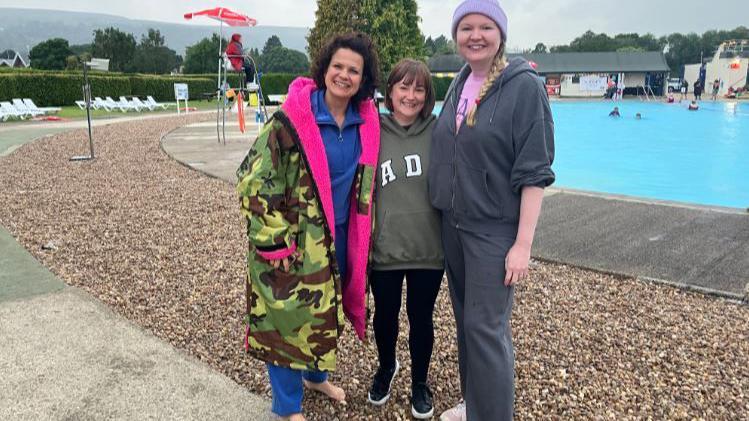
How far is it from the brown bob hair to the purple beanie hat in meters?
0.30

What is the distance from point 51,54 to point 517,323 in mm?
61502

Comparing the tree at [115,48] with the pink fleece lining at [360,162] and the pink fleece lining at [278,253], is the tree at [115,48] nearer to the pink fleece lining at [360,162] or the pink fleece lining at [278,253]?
the pink fleece lining at [360,162]

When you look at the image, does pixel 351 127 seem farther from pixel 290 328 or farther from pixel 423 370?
pixel 423 370

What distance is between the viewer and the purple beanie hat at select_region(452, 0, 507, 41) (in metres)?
1.99

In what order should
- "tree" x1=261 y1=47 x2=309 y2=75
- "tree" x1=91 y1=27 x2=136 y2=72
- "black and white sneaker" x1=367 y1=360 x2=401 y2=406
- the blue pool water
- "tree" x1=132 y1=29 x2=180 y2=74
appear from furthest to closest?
1. "tree" x1=261 y1=47 x2=309 y2=75
2. "tree" x1=132 y1=29 x2=180 y2=74
3. "tree" x1=91 y1=27 x2=136 y2=72
4. the blue pool water
5. "black and white sneaker" x1=367 y1=360 x2=401 y2=406

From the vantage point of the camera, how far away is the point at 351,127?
227 centimetres

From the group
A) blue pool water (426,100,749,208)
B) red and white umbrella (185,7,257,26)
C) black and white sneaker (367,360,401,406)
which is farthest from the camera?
red and white umbrella (185,7,257,26)

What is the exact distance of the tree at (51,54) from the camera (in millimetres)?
52041

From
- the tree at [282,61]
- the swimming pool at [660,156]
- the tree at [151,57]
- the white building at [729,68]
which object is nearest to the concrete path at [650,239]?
the swimming pool at [660,156]

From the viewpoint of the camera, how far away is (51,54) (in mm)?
54000

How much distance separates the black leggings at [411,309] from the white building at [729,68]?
52.8m

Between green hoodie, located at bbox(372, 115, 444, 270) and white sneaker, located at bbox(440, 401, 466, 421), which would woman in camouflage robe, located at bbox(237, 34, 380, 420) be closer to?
green hoodie, located at bbox(372, 115, 444, 270)

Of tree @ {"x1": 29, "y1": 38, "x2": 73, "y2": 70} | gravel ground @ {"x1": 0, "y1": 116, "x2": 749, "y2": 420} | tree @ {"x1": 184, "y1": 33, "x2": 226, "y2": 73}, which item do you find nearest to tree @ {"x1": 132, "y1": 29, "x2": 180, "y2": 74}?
tree @ {"x1": 184, "y1": 33, "x2": 226, "y2": 73}

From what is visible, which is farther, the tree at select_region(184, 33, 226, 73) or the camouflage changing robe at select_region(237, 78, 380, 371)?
the tree at select_region(184, 33, 226, 73)
